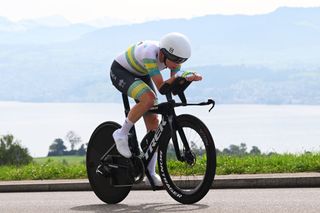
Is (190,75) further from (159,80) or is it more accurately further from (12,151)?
(12,151)

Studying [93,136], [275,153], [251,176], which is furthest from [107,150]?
[275,153]

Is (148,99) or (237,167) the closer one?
(148,99)

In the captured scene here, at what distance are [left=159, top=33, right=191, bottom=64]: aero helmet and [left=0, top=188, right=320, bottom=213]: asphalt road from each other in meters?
1.35

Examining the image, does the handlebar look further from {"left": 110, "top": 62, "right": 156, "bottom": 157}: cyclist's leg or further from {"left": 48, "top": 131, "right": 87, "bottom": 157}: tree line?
{"left": 48, "top": 131, "right": 87, "bottom": 157}: tree line

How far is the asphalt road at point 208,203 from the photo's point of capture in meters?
7.54

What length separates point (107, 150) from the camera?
8844 millimetres

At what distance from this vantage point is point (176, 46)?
762cm

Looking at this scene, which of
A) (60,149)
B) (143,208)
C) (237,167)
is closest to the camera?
(143,208)

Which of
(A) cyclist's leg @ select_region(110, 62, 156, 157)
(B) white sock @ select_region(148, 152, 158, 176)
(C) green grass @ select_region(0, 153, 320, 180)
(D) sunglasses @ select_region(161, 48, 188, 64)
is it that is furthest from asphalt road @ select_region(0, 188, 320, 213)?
(C) green grass @ select_region(0, 153, 320, 180)

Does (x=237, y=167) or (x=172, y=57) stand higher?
(x=172, y=57)

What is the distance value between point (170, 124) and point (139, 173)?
2.61 feet

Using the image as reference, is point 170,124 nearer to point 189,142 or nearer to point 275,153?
point 189,142

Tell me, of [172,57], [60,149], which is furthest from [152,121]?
[60,149]

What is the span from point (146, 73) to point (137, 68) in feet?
0.51
